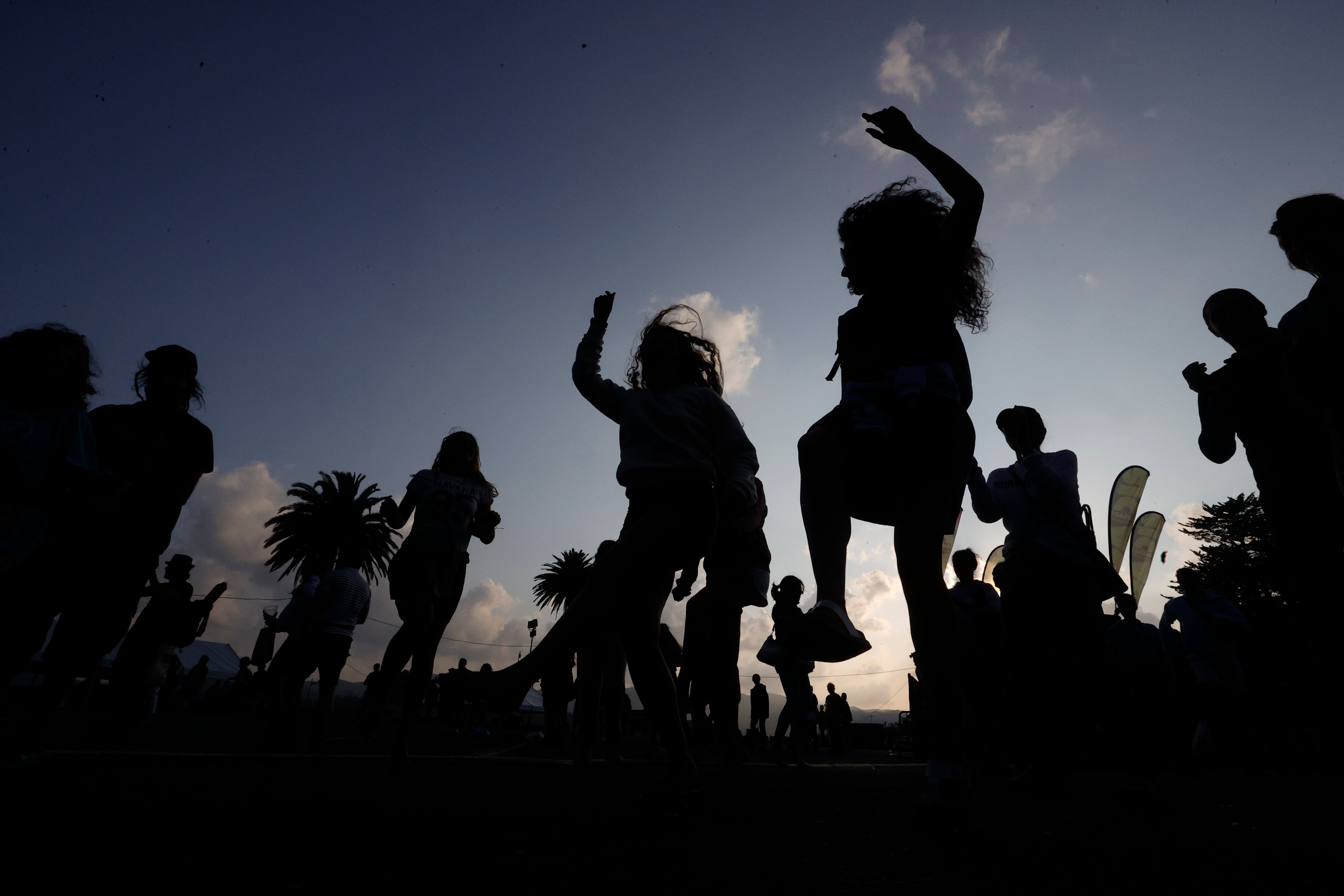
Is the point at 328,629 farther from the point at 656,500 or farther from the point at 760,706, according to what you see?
the point at 760,706

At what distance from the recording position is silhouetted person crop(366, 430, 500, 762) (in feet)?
13.4

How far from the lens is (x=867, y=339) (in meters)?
2.41

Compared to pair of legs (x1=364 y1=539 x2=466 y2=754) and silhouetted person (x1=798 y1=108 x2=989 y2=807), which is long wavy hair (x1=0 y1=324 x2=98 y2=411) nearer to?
pair of legs (x1=364 y1=539 x2=466 y2=754)

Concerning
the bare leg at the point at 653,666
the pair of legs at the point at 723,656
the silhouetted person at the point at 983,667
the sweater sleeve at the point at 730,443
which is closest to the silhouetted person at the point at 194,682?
the pair of legs at the point at 723,656

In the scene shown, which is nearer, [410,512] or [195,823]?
[195,823]

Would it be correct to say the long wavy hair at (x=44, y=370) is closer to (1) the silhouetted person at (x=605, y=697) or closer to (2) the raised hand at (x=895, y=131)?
(1) the silhouetted person at (x=605, y=697)

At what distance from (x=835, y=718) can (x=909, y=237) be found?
15606mm

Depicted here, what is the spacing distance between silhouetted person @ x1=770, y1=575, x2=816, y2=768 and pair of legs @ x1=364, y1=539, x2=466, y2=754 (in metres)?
2.30

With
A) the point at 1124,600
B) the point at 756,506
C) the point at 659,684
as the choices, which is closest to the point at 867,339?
the point at 659,684

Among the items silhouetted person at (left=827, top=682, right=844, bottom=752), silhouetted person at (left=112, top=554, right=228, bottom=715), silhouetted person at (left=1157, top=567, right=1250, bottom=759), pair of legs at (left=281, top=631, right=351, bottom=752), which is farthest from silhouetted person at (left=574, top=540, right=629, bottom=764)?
silhouetted person at (left=827, top=682, right=844, bottom=752)

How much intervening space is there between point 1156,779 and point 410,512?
398 cm

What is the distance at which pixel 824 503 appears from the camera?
217cm

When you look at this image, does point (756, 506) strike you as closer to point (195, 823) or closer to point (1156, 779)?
point (1156, 779)

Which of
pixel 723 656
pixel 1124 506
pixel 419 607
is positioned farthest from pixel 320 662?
pixel 1124 506
